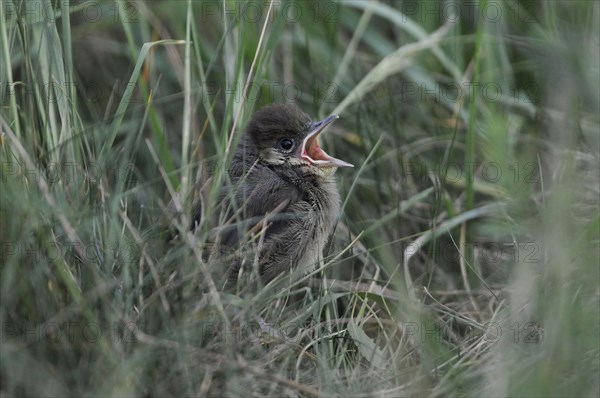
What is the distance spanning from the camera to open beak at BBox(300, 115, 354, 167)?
12.6 feet

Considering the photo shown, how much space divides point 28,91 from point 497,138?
6.48 feet

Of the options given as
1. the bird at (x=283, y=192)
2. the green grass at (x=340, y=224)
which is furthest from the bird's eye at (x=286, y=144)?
the green grass at (x=340, y=224)

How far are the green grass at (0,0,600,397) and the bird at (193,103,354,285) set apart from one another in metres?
0.13

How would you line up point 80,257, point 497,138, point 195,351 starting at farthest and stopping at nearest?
point 80,257, point 195,351, point 497,138

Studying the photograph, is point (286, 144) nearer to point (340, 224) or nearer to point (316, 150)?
point (316, 150)

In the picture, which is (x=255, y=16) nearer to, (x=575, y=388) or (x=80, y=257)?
(x=80, y=257)

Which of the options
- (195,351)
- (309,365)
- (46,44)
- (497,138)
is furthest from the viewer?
(46,44)

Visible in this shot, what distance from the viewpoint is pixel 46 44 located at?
11.7ft

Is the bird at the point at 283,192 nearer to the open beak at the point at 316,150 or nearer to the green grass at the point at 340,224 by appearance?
the open beak at the point at 316,150

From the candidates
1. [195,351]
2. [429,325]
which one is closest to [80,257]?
[195,351]

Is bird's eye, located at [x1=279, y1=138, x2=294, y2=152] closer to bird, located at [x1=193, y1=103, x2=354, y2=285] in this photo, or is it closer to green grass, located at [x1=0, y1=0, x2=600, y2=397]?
bird, located at [x1=193, y1=103, x2=354, y2=285]

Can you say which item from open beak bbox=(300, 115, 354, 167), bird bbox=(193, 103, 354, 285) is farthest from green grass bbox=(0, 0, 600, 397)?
open beak bbox=(300, 115, 354, 167)

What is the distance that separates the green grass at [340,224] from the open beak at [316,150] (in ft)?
0.80

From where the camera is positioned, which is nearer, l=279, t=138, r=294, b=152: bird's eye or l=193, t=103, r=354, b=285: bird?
l=193, t=103, r=354, b=285: bird
